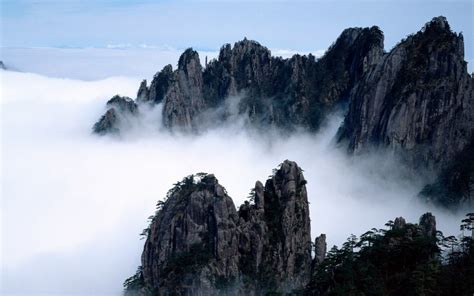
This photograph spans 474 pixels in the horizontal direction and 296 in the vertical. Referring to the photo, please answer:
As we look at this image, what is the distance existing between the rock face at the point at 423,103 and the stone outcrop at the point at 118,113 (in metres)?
64.7

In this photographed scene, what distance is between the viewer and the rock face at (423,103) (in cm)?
9188

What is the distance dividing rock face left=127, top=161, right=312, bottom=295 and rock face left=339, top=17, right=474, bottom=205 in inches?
1368

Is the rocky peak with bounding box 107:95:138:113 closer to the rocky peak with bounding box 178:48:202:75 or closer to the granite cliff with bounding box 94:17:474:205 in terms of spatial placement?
the granite cliff with bounding box 94:17:474:205

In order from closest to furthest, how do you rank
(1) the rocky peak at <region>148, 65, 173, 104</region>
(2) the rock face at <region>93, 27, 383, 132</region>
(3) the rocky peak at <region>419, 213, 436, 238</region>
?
(3) the rocky peak at <region>419, 213, 436, 238</region> → (2) the rock face at <region>93, 27, 383, 132</region> → (1) the rocky peak at <region>148, 65, 173, 104</region>

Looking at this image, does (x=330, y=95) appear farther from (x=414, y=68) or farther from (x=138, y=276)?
(x=138, y=276)

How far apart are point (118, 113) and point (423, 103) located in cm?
7963

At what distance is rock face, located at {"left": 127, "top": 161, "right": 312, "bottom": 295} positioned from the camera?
61.1m

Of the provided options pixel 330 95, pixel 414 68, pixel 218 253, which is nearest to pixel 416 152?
pixel 414 68

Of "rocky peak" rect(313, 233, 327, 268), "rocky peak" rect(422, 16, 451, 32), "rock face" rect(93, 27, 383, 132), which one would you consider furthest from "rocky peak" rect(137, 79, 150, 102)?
"rocky peak" rect(313, 233, 327, 268)

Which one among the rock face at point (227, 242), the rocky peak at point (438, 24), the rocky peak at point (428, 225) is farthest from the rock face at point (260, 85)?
the rocky peak at point (428, 225)

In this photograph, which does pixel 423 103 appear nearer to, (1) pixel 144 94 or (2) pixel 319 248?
(2) pixel 319 248

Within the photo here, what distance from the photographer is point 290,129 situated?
136 metres

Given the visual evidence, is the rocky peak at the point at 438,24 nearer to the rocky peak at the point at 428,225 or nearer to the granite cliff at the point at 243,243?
the granite cliff at the point at 243,243

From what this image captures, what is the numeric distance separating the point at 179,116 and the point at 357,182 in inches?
2079
